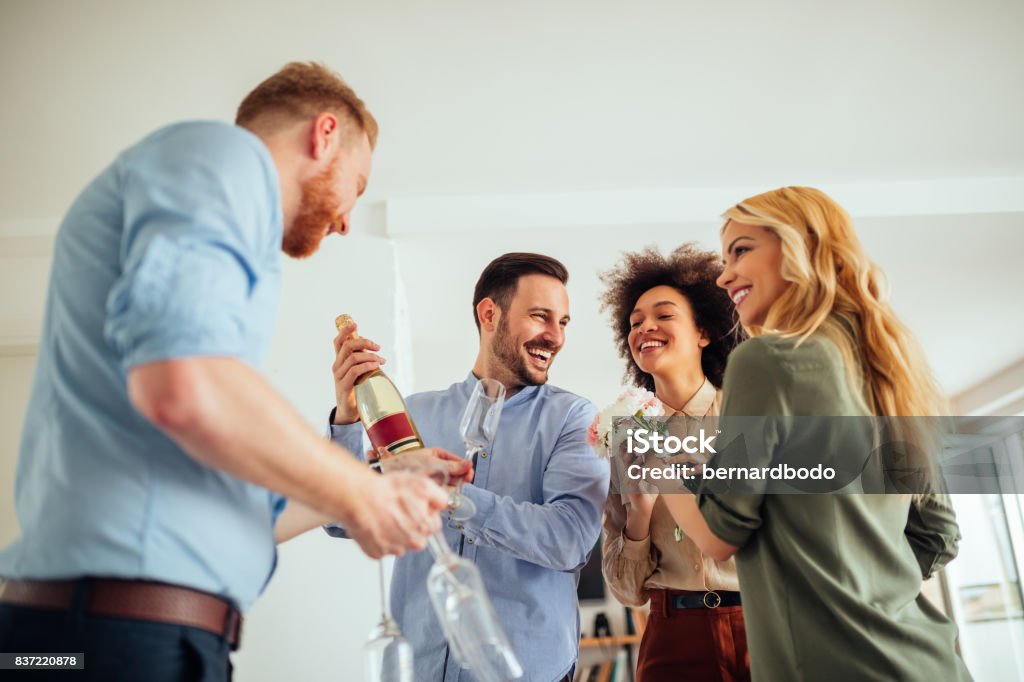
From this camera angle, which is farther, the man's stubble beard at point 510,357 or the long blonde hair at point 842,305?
the man's stubble beard at point 510,357

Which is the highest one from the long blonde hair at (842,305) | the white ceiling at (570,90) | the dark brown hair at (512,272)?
the white ceiling at (570,90)

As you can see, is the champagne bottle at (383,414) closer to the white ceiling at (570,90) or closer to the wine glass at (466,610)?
the wine glass at (466,610)

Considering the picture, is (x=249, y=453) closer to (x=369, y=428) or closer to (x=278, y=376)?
(x=369, y=428)

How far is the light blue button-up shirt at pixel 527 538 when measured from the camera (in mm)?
1551

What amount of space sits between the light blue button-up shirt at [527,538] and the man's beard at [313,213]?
58cm

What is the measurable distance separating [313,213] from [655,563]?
1.12 meters

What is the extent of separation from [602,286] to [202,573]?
3.57 meters

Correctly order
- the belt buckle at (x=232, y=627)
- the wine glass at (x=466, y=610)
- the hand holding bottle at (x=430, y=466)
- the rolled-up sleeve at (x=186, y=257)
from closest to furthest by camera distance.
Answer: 1. the rolled-up sleeve at (x=186, y=257)
2. the belt buckle at (x=232, y=627)
3. the wine glass at (x=466, y=610)
4. the hand holding bottle at (x=430, y=466)

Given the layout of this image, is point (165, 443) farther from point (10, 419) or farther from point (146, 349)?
point (10, 419)

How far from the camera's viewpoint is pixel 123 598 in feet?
2.56

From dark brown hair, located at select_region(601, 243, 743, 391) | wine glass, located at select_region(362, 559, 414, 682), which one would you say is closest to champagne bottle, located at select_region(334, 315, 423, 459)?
wine glass, located at select_region(362, 559, 414, 682)

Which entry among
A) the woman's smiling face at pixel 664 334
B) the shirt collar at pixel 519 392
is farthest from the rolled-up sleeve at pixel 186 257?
the woman's smiling face at pixel 664 334

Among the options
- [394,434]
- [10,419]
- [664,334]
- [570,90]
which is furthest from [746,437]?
[10,419]

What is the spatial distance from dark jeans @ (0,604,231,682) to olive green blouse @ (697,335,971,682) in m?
0.78
